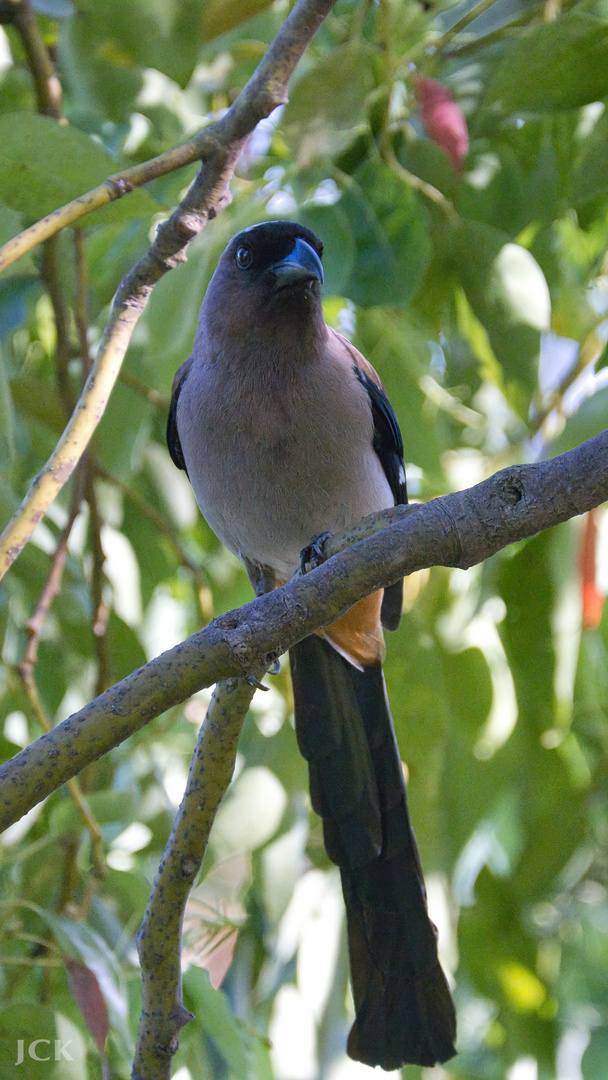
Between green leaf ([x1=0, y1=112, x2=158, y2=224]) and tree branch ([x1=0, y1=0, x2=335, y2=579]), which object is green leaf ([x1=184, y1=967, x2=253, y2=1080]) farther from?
green leaf ([x1=0, y1=112, x2=158, y2=224])

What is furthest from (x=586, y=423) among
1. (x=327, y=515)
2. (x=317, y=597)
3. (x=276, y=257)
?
(x=317, y=597)

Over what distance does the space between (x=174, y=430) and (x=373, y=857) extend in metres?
1.06

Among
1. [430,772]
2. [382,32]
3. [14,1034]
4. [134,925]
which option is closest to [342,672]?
[430,772]

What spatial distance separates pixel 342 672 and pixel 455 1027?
2.43ft

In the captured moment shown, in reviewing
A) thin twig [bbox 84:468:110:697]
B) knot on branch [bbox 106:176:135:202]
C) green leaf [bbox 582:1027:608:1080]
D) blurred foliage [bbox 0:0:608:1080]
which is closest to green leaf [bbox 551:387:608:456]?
blurred foliage [bbox 0:0:608:1080]

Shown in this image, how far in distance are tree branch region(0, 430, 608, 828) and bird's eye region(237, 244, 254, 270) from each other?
1.21 metres

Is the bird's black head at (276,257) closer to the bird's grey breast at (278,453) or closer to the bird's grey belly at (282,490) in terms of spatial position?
the bird's grey breast at (278,453)

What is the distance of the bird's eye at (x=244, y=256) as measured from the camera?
2230mm

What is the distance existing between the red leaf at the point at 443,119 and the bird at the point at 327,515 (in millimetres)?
310

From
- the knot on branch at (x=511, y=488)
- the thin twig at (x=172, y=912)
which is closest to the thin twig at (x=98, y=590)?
the thin twig at (x=172, y=912)

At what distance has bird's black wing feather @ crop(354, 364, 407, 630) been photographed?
2.26 m

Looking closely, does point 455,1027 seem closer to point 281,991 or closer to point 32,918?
point 281,991

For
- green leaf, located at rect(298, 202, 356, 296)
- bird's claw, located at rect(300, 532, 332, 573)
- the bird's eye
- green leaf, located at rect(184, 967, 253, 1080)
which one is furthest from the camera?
the bird's eye

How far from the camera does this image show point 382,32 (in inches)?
76.8
